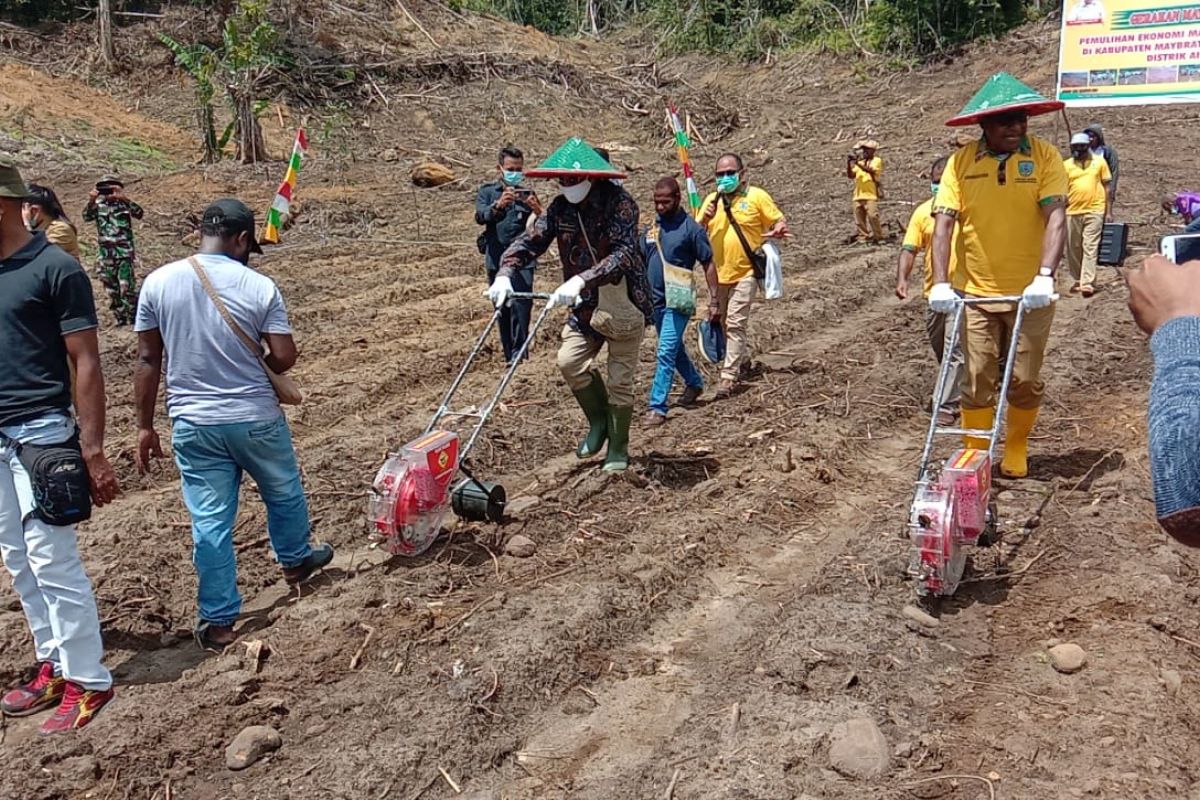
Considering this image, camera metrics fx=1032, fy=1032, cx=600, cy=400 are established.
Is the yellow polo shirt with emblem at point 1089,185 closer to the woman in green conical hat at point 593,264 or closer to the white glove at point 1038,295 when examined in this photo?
the white glove at point 1038,295

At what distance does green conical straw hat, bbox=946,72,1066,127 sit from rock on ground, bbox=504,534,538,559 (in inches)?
123

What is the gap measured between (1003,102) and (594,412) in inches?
113

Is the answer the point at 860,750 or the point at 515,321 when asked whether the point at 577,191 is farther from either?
the point at 860,750

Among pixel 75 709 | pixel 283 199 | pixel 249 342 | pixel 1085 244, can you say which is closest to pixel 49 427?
pixel 249 342

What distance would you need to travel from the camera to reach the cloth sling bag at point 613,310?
19.3 feet

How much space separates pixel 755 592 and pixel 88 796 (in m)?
2.86

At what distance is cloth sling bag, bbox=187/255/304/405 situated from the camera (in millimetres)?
4359

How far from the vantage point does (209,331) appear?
439cm

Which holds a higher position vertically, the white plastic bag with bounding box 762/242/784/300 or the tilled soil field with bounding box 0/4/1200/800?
the white plastic bag with bounding box 762/242/784/300

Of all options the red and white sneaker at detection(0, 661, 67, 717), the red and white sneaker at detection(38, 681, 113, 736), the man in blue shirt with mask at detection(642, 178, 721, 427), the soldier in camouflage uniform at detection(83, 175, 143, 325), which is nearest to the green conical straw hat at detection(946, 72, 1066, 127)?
the man in blue shirt with mask at detection(642, 178, 721, 427)

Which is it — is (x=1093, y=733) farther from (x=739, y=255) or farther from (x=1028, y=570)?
(x=739, y=255)

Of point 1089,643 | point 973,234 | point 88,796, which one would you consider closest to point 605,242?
point 973,234

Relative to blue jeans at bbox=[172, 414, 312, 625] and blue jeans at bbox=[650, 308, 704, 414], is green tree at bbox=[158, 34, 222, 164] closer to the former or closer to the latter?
blue jeans at bbox=[650, 308, 704, 414]

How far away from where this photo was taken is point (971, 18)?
2936 cm
